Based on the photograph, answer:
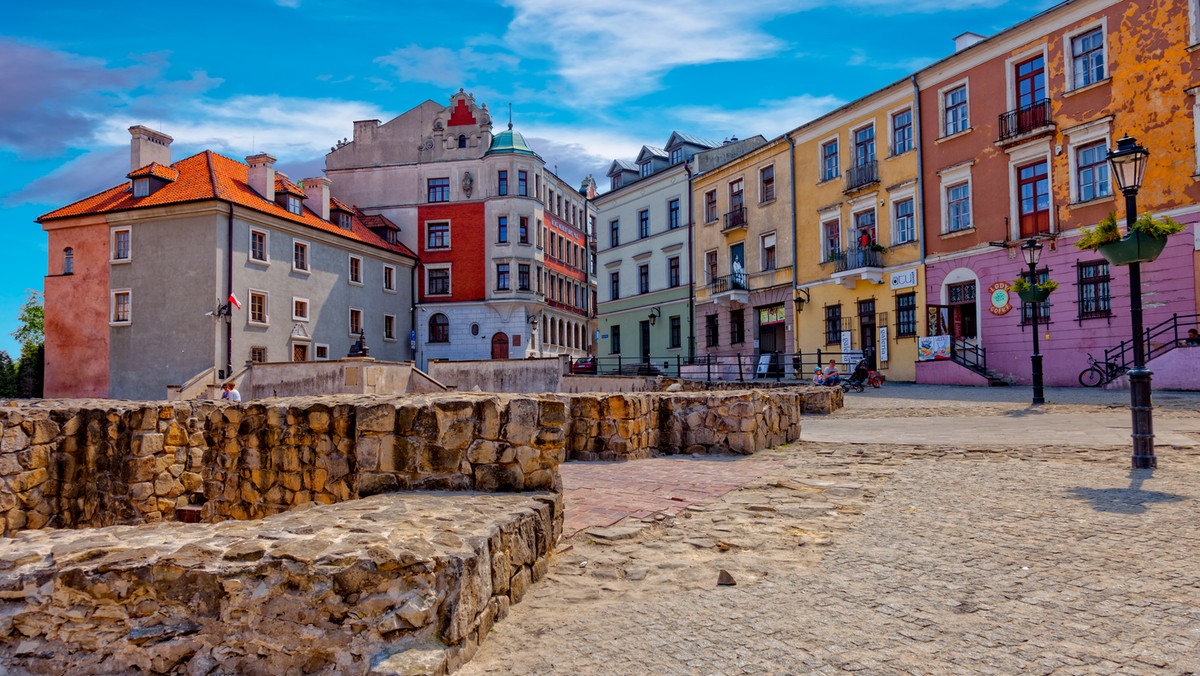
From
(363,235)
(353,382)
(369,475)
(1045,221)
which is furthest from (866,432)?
(363,235)

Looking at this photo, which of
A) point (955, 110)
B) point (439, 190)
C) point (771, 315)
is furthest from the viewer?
point (439, 190)

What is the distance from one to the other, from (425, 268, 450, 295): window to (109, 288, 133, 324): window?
17.7 m

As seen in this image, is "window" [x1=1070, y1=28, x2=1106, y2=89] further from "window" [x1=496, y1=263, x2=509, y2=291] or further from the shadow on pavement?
"window" [x1=496, y1=263, x2=509, y2=291]

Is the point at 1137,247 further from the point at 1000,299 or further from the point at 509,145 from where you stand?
the point at 509,145

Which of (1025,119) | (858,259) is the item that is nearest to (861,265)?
(858,259)

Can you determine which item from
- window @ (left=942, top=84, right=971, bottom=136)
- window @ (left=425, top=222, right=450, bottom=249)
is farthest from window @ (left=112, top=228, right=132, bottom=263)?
window @ (left=942, top=84, right=971, bottom=136)

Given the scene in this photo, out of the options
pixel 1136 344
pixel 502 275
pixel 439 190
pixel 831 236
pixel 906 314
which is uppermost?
pixel 439 190

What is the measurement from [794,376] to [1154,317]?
39.7 ft

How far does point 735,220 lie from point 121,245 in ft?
102

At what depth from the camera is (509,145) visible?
169 ft

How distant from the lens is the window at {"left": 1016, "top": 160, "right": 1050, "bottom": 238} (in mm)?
25109

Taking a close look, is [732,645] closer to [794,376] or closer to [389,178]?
[794,376]

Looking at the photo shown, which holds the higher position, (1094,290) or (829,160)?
(829,160)

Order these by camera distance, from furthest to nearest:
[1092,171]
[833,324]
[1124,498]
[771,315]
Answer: [771,315], [833,324], [1092,171], [1124,498]
